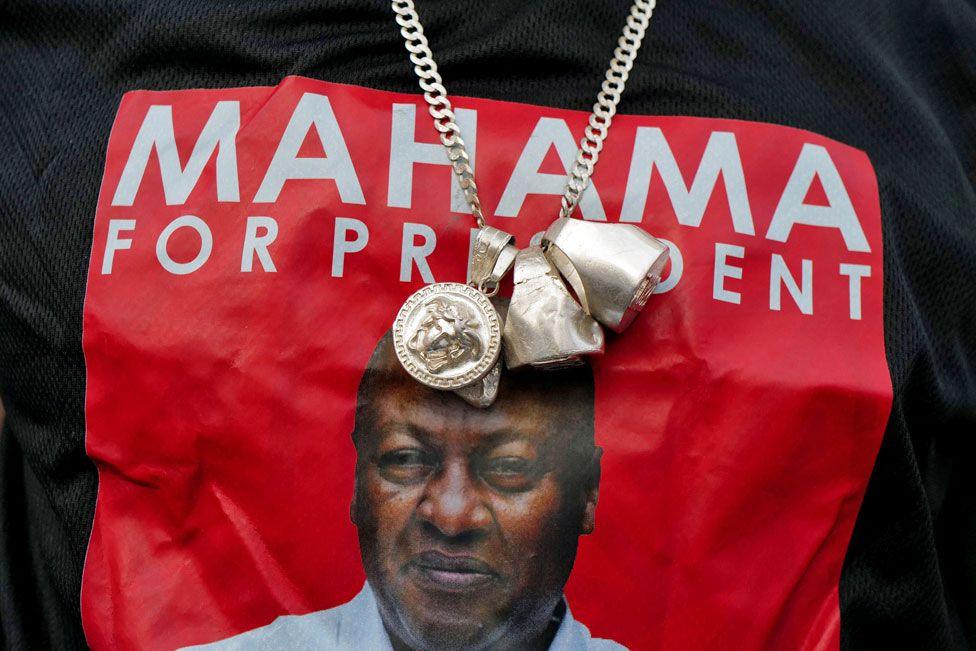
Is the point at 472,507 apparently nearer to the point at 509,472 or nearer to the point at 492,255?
the point at 509,472

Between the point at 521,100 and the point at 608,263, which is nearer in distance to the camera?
the point at 608,263

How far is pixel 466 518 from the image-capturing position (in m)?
0.70

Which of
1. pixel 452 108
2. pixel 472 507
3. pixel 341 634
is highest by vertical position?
pixel 452 108

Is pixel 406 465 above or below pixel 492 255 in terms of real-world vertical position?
below

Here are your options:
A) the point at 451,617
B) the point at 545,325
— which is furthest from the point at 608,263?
the point at 451,617

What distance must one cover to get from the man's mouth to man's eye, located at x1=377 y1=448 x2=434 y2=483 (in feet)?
0.20

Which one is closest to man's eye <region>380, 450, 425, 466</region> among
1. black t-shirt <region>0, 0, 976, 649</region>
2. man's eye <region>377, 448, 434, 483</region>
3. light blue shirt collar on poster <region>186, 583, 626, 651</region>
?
man's eye <region>377, 448, 434, 483</region>

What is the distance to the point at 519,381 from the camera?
2.34 ft

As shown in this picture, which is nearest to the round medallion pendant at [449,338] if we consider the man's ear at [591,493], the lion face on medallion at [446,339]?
the lion face on medallion at [446,339]

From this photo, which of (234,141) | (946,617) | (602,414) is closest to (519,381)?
→ (602,414)

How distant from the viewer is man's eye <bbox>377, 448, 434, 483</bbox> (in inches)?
27.8

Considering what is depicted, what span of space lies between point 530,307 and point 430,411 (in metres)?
0.12

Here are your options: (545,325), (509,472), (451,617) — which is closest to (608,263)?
(545,325)

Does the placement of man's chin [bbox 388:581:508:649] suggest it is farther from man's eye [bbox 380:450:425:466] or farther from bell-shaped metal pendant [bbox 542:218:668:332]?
bell-shaped metal pendant [bbox 542:218:668:332]
